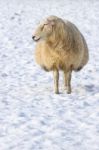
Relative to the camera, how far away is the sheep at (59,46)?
23.6ft

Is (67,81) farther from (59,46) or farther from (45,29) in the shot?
(45,29)

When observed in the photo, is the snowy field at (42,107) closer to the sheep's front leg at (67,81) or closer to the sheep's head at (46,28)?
the sheep's front leg at (67,81)

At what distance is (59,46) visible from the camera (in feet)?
24.1

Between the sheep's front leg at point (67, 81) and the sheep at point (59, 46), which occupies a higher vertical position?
the sheep at point (59, 46)

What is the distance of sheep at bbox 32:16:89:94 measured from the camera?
719cm

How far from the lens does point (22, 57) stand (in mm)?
11273

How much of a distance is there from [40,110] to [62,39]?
1.17 m

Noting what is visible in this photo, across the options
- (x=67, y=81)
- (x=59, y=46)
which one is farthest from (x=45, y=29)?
(x=67, y=81)

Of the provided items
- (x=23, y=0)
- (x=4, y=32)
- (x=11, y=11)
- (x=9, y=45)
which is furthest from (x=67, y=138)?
(x=23, y=0)

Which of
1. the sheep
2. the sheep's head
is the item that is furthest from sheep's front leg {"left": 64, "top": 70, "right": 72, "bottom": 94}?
the sheep's head

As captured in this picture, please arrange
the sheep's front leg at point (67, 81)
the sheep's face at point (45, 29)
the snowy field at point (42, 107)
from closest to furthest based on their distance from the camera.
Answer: the snowy field at point (42, 107) → the sheep's face at point (45, 29) → the sheep's front leg at point (67, 81)

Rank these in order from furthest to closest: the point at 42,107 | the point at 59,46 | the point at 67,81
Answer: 1. the point at 67,81
2. the point at 59,46
3. the point at 42,107

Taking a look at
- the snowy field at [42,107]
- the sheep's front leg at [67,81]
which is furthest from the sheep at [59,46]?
the snowy field at [42,107]

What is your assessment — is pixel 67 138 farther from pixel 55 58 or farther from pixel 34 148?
pixel 55 58
